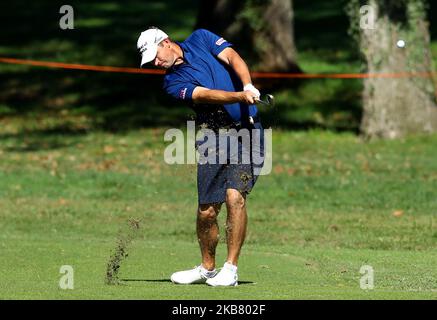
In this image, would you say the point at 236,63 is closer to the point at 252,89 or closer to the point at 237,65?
the point at 237,65

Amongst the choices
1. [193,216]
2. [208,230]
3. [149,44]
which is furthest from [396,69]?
[149,44]

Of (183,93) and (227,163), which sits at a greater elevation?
(183,93)

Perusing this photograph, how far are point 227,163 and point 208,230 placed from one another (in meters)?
0.57

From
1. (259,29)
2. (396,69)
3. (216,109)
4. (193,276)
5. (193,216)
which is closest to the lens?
(216,109)

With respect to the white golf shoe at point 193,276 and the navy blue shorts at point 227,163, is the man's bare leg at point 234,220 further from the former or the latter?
the white golf shoe at point 193,276

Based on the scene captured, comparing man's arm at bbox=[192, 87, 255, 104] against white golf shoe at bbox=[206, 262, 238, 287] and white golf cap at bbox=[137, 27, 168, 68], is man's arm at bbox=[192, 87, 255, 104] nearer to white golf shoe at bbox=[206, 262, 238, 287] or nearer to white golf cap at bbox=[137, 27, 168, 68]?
white golf cap at bbox=[137, 27, 168, 68]

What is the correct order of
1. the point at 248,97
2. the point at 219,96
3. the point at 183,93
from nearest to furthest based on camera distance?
the point at 248,97, the point at 219,96, the point at 183,93

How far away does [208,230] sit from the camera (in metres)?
10.1

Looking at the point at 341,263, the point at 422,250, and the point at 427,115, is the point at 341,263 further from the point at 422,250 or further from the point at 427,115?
the point at 427,115

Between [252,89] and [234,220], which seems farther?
[234,220]

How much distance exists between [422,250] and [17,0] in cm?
2491

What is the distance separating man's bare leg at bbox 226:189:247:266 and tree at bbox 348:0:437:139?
10.8m

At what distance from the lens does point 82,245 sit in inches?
507

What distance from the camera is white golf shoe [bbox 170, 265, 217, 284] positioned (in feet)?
32.9
